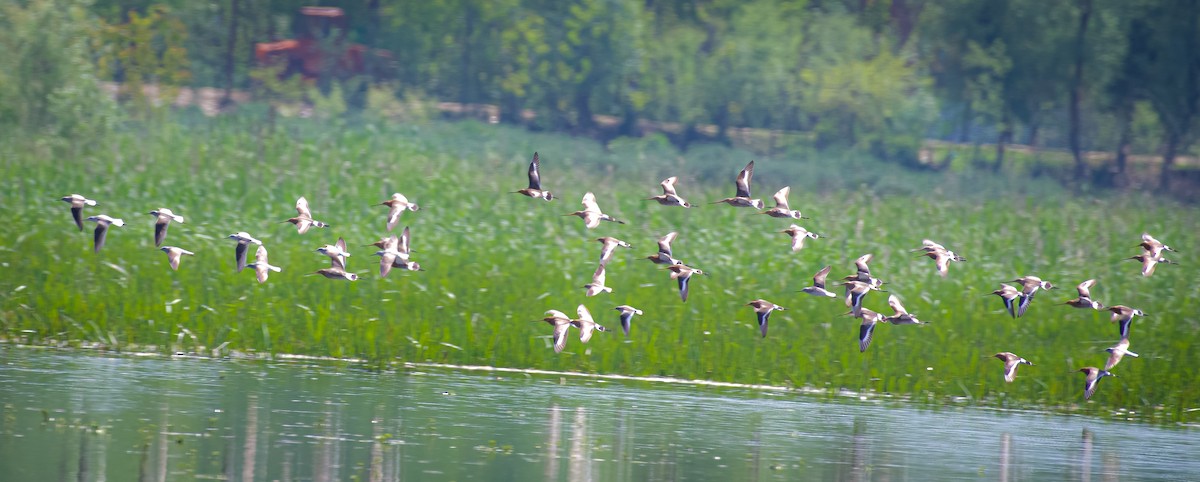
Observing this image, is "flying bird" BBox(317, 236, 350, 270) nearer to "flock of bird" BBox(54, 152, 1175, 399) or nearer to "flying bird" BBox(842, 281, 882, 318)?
"flock of bird" BBox(54, 152, 1175, 399)

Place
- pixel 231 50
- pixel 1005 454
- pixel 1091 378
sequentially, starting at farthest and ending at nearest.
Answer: pixel 231 50, pixel 1091 378, pixel 1005 454

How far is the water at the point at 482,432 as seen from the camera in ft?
48.6

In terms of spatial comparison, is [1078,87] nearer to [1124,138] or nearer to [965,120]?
[1124,138]

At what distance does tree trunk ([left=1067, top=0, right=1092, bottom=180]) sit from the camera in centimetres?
5369

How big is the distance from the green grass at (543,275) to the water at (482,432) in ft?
2.66

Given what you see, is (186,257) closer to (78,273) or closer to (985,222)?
(78,273)

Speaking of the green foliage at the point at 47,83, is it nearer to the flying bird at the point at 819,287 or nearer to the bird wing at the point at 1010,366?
the flying bird at the point at 819,287

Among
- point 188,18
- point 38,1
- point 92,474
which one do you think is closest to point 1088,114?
point 188,18

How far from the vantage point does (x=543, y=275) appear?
24406mm

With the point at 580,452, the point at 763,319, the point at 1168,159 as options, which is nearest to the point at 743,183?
the point at 763,319

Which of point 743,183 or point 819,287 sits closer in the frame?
point 743,183

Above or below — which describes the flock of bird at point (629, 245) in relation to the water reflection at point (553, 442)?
above

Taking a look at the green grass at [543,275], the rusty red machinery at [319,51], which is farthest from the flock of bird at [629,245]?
the rusty red machinery at [319,51]

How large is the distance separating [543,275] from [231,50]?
32.5 meters
